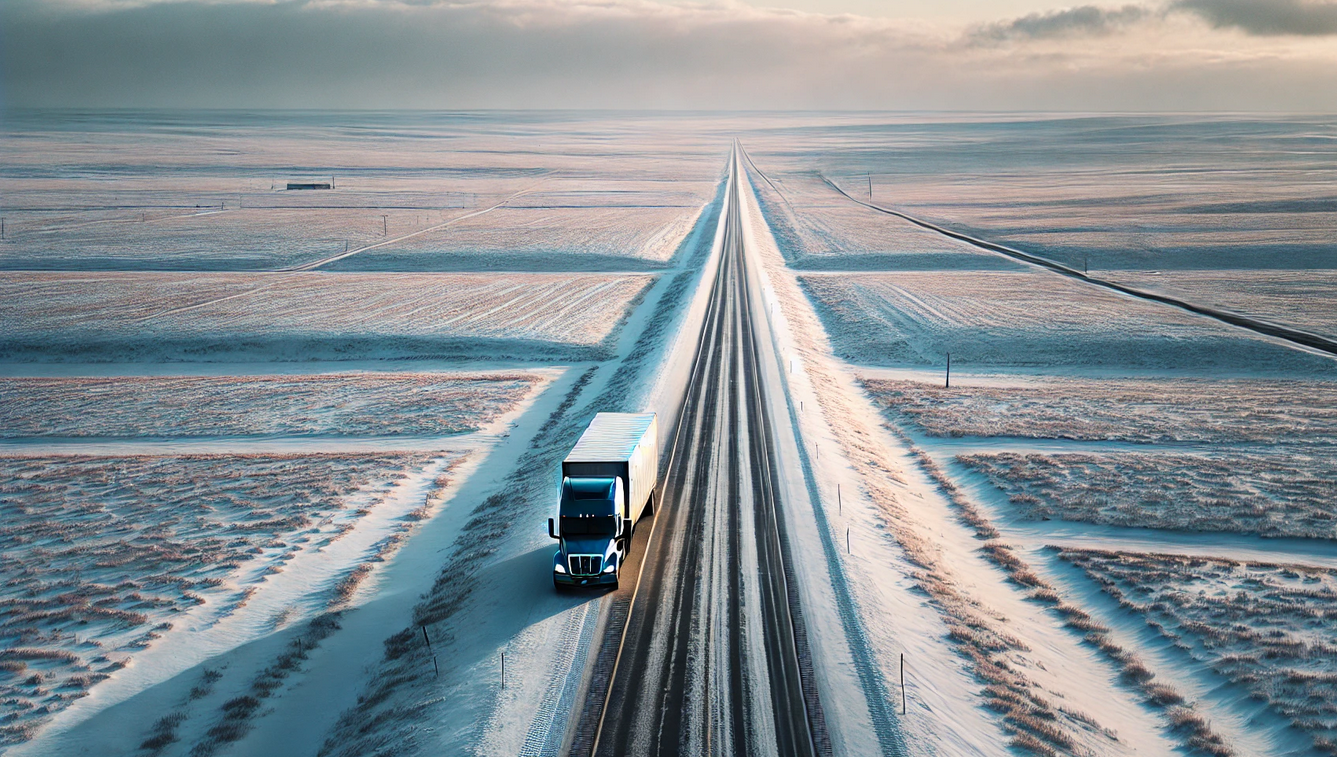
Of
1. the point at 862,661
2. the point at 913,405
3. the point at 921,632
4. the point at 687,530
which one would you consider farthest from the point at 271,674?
the point at 913,405

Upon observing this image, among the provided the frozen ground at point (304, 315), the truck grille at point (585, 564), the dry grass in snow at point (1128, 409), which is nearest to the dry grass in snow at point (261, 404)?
the frozen ground at point (304, 315)

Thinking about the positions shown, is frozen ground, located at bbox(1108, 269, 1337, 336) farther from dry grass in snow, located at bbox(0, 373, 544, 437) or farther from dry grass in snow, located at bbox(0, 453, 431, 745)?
dry grass in snow, located at bbox(0, 453, 431, 745)

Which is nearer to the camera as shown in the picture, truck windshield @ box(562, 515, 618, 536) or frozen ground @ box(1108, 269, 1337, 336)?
truck windshield @ box(562, 515, 618, 536)

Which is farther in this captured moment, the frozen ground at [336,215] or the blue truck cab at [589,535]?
the frozen ground at [336,215]

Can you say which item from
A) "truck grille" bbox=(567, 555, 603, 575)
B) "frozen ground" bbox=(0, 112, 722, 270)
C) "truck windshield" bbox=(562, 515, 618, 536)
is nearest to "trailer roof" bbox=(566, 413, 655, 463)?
"truck windshield" bbox=(562, 515, 618, 536)

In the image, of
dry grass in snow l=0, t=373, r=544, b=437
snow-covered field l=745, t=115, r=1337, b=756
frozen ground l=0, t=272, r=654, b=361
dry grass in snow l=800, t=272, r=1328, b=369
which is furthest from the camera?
frozen ground l=0, t=272, r=654, b=361

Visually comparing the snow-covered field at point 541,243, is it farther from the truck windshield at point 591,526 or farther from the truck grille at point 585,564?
the truck grille at point 585,564

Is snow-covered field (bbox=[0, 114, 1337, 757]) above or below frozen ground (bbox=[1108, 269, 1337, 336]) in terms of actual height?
below

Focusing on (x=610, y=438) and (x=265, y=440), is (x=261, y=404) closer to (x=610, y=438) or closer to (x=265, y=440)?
(x=265, y=440)
